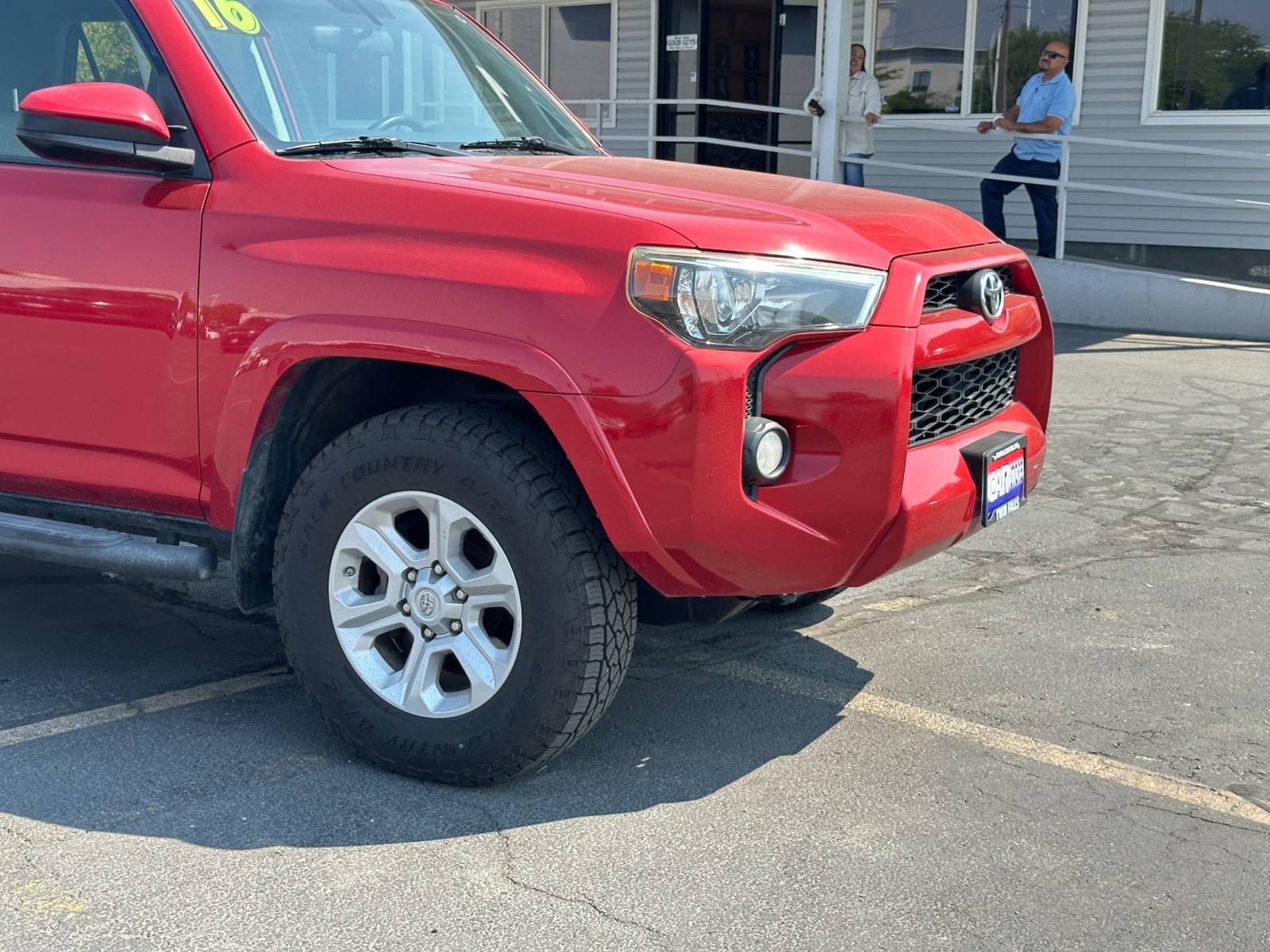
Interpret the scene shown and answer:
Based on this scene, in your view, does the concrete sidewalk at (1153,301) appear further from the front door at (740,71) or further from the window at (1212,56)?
the front door at (740,71)

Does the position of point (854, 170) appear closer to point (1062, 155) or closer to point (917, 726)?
point (1062, 155)

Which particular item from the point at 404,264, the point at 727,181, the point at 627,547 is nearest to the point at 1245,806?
the point at 627,547

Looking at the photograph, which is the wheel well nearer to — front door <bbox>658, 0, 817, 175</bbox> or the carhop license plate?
the carhop license plate

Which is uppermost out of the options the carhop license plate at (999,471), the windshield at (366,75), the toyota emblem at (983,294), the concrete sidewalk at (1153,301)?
the windshield at (366,75)

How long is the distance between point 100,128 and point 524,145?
1252 mm

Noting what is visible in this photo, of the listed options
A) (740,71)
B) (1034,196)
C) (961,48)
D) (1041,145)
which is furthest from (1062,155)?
(740,71)

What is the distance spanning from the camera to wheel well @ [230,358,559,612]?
3.44 metres

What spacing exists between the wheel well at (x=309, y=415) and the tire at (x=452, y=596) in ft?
0.39

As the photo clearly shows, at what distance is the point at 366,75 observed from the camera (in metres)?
3.99

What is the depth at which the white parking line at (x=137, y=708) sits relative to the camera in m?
3.68

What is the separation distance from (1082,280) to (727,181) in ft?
28.7

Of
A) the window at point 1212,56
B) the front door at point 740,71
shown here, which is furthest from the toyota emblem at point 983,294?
the front door at point 740,71

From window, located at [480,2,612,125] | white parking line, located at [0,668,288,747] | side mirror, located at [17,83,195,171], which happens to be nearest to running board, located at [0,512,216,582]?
white parking line, located at [0,668,288,747]

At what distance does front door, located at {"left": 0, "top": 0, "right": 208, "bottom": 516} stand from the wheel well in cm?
21
